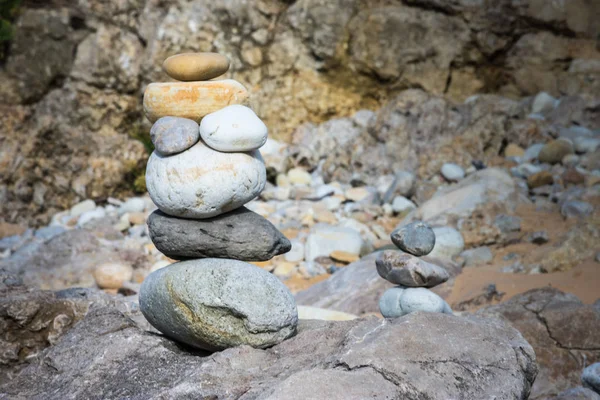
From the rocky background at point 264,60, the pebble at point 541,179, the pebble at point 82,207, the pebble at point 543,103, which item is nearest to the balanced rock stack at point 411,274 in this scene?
the pebble at point 541,179

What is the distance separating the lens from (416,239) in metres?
5.48

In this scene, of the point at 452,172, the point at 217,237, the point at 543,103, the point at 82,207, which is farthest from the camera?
the point at 543,103

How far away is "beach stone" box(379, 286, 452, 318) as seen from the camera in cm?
532

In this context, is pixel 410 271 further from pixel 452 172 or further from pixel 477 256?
pixel 452 172

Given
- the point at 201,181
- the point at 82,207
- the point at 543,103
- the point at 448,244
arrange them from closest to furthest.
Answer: the point at 201,181
the point at 448,244
the point at 82,207
the point at 543,103

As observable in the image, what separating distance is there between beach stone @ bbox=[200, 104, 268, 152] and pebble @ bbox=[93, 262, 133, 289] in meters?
5.51

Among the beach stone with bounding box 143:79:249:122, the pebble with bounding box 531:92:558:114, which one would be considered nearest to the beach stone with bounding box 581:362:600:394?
the beach stone with bounding box 143:79:249:122

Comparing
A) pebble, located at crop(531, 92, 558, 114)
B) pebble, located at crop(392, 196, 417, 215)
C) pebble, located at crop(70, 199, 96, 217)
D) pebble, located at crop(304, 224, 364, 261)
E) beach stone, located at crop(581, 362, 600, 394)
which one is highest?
beach stone, located at crop(581, 362, 600, 394)

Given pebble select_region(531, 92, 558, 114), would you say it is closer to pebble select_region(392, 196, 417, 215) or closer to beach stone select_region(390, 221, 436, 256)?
pebble select_region(392, 196, 417, 215)

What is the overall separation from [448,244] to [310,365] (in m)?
5.53

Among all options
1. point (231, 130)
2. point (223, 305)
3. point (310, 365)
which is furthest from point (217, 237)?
point (310, 365)

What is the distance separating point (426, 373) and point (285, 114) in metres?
10.9

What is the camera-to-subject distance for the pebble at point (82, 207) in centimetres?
1319

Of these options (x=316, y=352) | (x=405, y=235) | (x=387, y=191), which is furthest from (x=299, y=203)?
(x=316, y=352)
